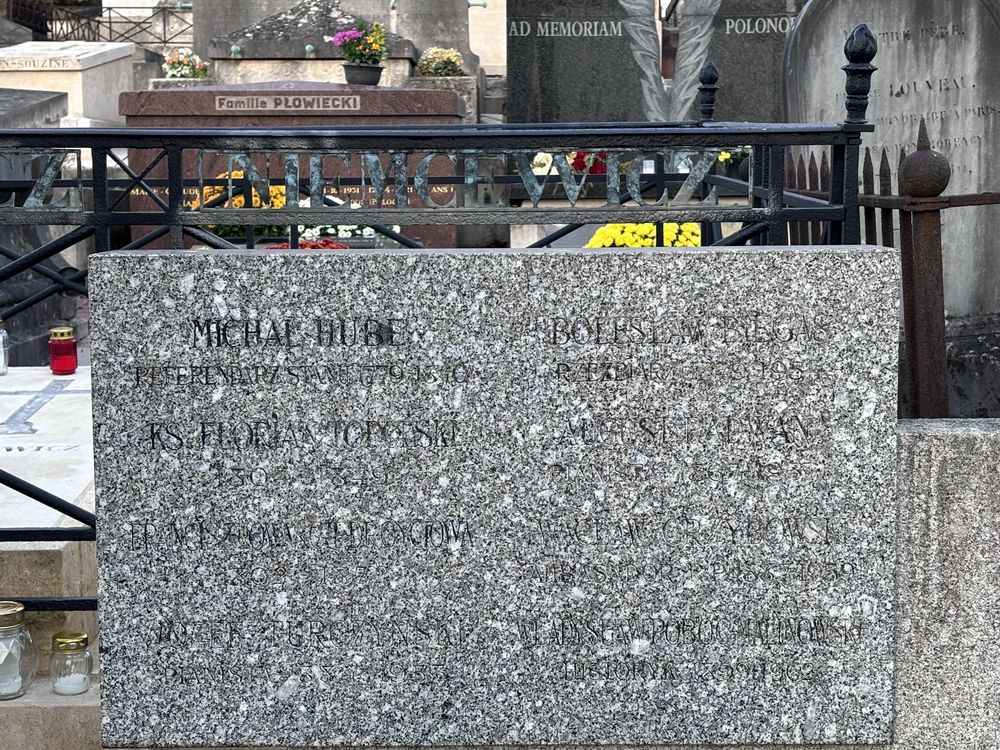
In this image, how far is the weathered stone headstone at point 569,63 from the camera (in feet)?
44.7

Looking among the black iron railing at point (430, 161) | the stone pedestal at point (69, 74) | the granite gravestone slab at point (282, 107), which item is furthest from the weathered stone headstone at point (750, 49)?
the black iron railing at point (430, 161)

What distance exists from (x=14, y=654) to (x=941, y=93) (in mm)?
4294

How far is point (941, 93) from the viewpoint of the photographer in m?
5.44

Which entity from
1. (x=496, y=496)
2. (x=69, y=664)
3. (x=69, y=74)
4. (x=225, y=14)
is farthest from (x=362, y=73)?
(x=496, y=496)

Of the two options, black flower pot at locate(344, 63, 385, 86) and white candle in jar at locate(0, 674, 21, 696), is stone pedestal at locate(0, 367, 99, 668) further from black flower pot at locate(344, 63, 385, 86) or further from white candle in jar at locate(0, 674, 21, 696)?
black flower pot at locate(344, 63, 385, 86)

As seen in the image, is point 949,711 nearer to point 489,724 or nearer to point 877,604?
point 877,604

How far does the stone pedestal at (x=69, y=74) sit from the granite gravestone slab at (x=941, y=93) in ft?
47.1

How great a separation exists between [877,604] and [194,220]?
1.92 m

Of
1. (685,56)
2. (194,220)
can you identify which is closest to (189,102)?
(685,56)

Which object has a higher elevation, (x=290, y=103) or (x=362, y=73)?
(x=362, y=73)

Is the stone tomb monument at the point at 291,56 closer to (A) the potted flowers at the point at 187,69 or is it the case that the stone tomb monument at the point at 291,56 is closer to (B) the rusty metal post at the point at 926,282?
(A) the potted flowers at the point at 187,69

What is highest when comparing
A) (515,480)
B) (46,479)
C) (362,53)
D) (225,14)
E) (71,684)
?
(225,14)

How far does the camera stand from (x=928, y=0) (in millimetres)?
5469

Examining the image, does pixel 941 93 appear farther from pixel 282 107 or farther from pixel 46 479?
pixel 282 107
